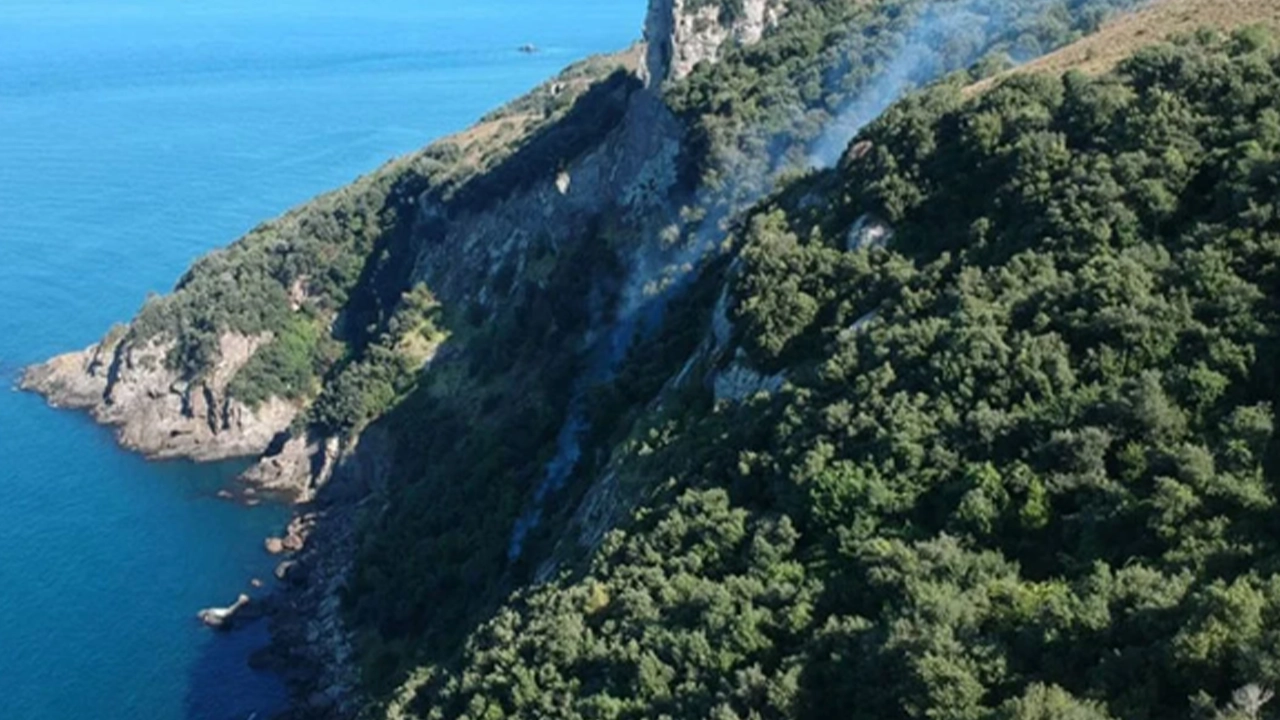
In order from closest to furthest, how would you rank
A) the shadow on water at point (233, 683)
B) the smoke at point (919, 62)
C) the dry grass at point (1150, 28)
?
the dry grass at point (1150, 28) → the shadow on water at point (233, 683) → the smoke at point (919, 62)

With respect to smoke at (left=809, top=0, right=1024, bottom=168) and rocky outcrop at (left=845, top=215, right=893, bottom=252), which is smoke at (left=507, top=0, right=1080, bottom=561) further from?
rocky outcrop at (left=845, top=215, right=893, bottom=252)

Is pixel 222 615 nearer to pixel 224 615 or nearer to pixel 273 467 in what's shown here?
pixel 224 615

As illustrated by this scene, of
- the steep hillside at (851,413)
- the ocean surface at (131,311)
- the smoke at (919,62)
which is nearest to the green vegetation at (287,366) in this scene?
the ocean surface at (131,311)

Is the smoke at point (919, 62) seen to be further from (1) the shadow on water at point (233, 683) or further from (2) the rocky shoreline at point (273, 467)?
(1) the shadow on water at point (233, 683)

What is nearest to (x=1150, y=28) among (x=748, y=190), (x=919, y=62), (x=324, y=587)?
(x=919, y=62)

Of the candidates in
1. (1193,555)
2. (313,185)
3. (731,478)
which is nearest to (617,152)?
(731,478)

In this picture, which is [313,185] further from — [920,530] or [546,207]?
[920,530]
